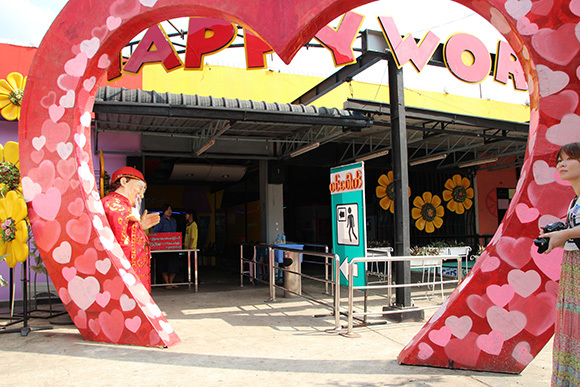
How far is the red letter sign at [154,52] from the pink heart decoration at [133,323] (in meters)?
4.09

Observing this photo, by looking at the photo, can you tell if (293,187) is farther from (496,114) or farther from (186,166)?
(496,114)

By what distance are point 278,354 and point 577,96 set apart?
3.49 m

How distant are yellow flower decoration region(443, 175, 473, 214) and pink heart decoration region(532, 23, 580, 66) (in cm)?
1153

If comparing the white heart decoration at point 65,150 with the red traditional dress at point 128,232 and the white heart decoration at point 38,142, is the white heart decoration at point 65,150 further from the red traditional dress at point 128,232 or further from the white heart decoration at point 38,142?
the red traditional dress at point 128,232

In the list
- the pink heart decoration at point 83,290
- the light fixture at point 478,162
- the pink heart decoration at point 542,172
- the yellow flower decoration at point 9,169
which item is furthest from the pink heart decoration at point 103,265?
the light fixture at point 478,162

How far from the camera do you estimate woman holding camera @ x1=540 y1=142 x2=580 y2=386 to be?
2.77 meters

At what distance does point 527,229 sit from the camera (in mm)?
3623

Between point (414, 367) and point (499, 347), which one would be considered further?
point (414, 367)

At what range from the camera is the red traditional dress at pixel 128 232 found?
5191 millimetres

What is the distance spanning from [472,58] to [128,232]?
5.83m

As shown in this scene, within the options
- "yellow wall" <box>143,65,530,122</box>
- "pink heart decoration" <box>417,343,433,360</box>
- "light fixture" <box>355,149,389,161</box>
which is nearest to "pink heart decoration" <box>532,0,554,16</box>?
"pink heart decoration" <box>417,343,433,360</box>

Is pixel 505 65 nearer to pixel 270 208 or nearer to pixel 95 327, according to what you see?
pixel 270 208

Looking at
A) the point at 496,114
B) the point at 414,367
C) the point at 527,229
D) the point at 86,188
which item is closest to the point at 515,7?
the point at 527,229

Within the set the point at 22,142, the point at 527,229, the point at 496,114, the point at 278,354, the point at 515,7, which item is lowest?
the point at 278,354
